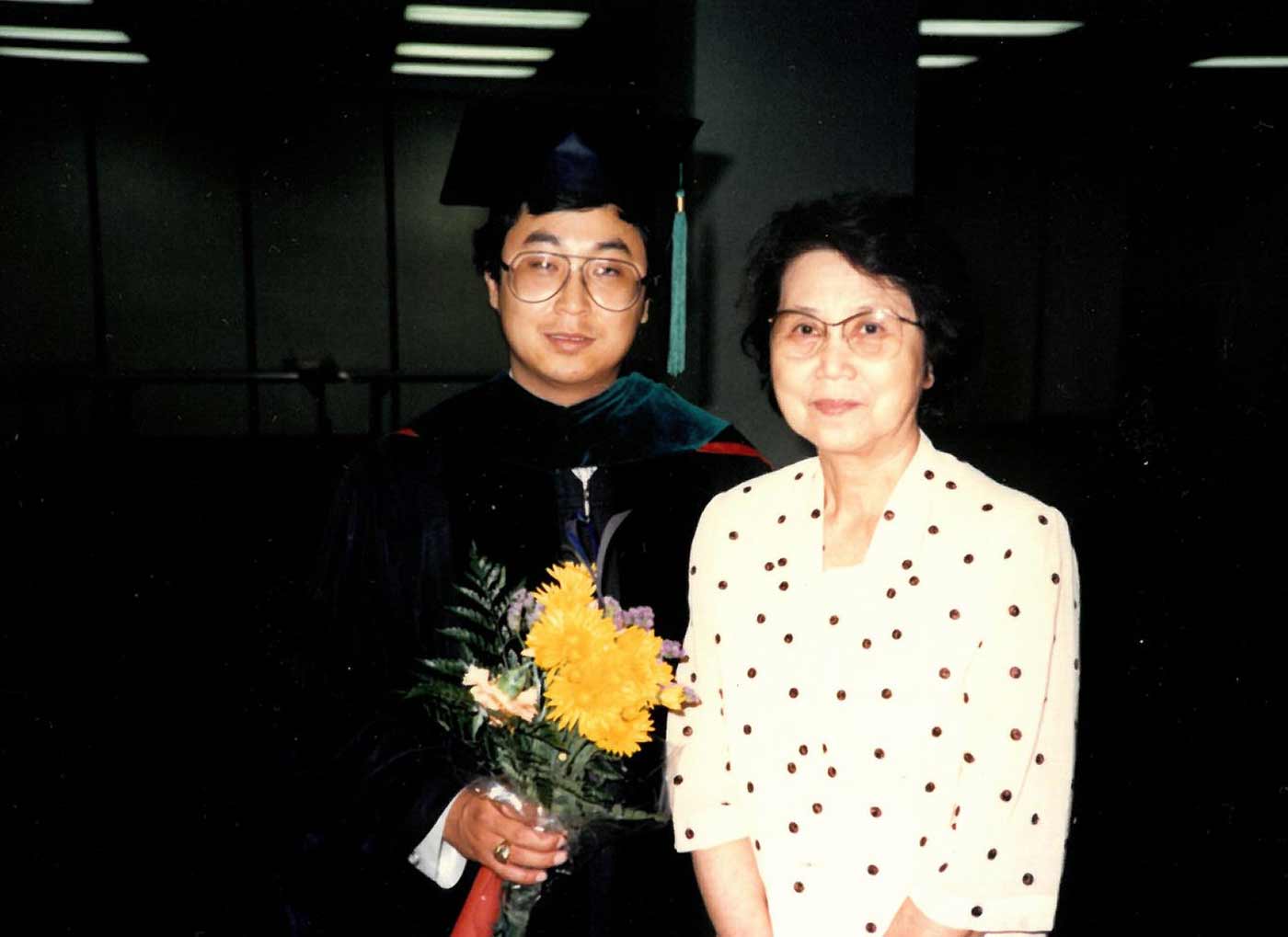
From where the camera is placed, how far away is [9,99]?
8.88m

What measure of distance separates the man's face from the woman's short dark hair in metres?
0.33

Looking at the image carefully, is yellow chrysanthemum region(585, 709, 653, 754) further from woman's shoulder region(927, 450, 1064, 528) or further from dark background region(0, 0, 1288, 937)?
dark background region(0, 0, 1288, 937)

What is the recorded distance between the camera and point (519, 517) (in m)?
1.70

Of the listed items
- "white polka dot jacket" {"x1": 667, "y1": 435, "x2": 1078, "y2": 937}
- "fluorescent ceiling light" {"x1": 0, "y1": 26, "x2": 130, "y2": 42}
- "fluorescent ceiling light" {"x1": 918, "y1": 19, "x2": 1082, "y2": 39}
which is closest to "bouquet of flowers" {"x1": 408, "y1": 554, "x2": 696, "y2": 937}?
"white polka dot jacket" {"x1": 667, "y1": 435, "x2": 1078, "y2": 937}

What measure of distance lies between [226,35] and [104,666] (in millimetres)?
5185

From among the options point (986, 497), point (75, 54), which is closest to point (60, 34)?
point (75, 54)

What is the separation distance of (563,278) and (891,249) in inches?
21.5

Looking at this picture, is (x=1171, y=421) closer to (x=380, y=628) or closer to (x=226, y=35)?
(x=380, y=628)

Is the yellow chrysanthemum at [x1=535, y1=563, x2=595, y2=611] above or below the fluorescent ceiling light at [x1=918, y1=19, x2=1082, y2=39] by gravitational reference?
below

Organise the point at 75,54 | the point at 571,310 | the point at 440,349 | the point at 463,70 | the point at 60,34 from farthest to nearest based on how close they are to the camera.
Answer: the point at 440,349 < the point at 463,70 < the point at 75,54 < the point at 60,34 < the point at 571,310

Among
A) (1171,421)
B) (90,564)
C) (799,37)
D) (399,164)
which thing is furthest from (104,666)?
(1171,421)

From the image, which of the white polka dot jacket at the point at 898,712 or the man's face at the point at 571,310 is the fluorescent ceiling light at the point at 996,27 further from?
the white polka dot jacket at the point at 898,712

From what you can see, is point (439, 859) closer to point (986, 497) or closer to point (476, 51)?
point (986, 497)

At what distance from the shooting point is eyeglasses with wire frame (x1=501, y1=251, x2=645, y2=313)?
1.65 meters
